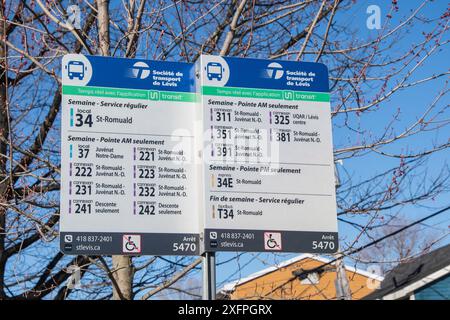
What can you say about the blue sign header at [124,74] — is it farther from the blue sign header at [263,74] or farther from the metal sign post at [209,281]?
the metal sign post at [209,281]

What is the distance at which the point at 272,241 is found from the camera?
209 inches

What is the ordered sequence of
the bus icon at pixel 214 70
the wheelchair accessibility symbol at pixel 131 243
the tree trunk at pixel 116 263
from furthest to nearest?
the tree trunk at pixel 116 263
the bus icon at pixel 214 70
the wheelchair accessibility symbol at pixel 131 243

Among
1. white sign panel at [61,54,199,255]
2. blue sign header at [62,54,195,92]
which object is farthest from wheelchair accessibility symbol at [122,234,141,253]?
blue sign header at [62,54,195,92]

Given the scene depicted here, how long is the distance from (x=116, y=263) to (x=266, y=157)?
3380mm

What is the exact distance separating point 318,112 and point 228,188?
980 mm

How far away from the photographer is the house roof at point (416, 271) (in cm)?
1667

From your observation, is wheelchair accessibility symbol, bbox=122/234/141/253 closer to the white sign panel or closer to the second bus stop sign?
the white sign panel

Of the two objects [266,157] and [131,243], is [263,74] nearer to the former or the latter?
[266,157]

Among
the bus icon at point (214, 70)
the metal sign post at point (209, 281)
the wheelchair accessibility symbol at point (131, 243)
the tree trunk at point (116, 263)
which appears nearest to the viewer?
the metal sign post at point (209, 281)

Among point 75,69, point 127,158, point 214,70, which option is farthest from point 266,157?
point 75,69

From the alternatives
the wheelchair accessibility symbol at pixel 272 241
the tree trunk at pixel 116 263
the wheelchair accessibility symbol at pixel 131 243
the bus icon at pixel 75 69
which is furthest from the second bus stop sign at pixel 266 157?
the tree trunk at pixel 116 263

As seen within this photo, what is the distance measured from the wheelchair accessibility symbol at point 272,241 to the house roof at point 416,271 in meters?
11.1

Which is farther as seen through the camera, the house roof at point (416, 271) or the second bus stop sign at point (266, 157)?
the house roof at point (416, 271)
